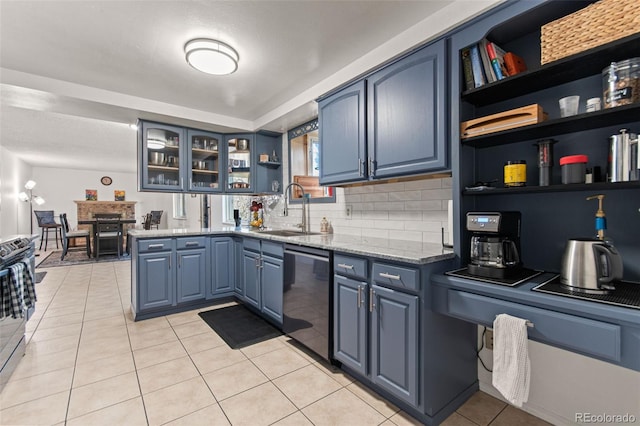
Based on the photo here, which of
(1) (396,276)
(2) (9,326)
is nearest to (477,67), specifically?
(1) (396,276)

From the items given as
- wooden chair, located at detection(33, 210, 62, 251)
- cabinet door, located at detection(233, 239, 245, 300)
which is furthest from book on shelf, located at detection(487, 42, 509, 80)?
wooden chair, located at detection(33, 210, 62, 251)

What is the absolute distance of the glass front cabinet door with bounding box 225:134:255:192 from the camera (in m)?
4.01

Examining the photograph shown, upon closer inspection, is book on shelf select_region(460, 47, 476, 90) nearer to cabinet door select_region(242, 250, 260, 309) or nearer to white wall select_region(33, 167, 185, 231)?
cabinet door select_region(242, 250, 260, 309)

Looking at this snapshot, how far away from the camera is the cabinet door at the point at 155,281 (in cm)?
306

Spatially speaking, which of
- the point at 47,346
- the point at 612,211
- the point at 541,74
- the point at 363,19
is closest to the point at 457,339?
the point at 612,211

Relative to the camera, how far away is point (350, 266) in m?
1.92

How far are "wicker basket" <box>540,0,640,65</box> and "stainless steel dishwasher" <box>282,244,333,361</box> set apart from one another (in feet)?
5.59

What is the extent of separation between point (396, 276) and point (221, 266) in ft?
8.38

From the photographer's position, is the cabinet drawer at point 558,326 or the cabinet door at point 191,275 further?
the cabinet door at point 191,275

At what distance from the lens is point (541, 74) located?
1.46m

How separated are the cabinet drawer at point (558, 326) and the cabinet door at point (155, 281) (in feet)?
9.81

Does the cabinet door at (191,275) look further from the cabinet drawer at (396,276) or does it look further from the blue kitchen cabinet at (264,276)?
the cabinet drawer at (396,276)

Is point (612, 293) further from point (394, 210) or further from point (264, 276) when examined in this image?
point (264, 276)

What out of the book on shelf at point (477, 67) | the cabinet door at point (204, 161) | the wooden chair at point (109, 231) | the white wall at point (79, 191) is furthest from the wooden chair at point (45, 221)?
the book on shelf at point (477, 67)
